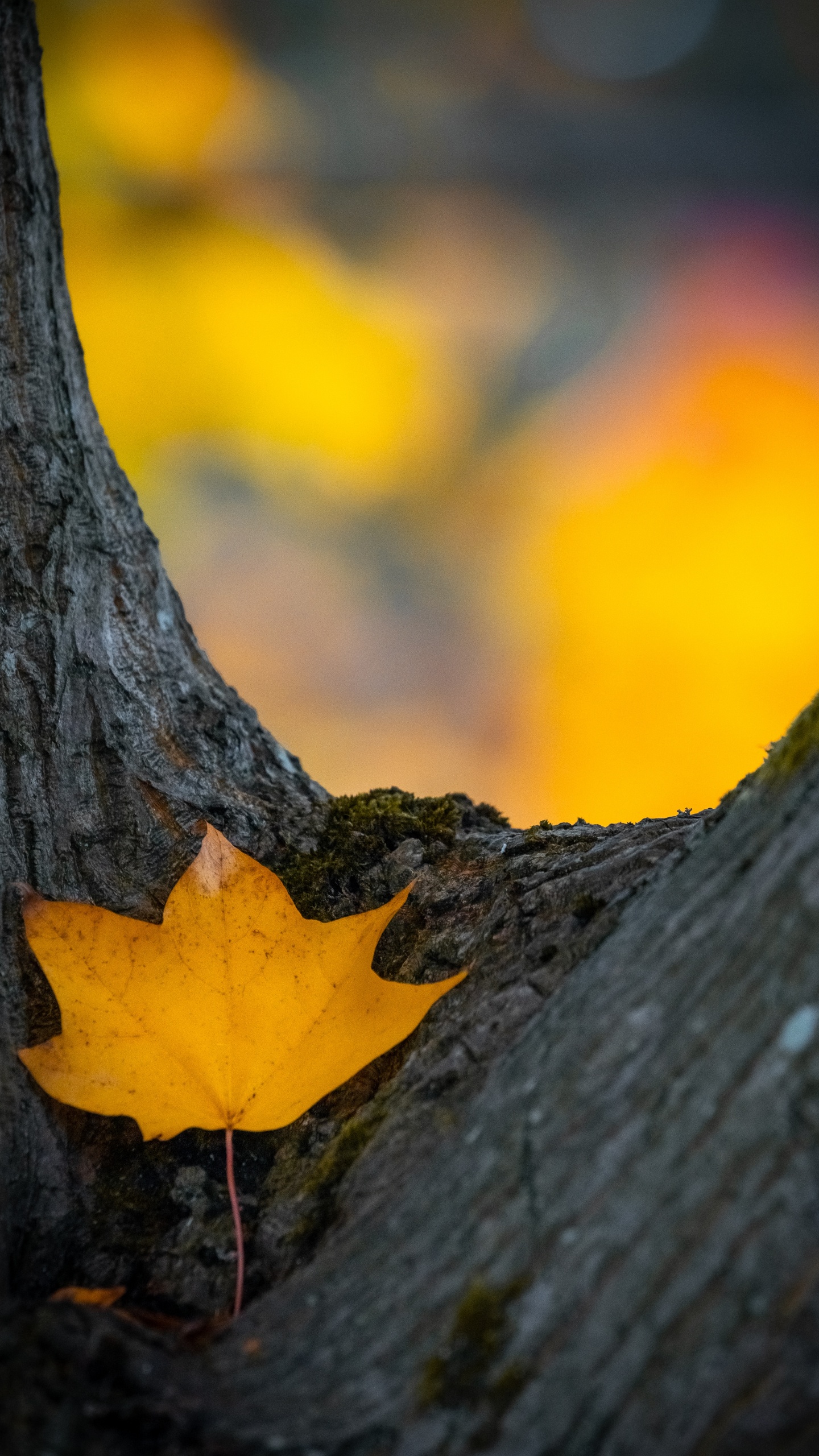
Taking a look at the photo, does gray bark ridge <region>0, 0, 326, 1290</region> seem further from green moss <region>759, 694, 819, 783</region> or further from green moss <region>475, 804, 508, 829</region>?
green moss <region>759, 694, 819, 783</region>

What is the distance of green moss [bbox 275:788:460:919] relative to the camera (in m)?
1.63

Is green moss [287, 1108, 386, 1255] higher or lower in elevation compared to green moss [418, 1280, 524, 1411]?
higher

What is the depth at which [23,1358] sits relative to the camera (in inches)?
33.4

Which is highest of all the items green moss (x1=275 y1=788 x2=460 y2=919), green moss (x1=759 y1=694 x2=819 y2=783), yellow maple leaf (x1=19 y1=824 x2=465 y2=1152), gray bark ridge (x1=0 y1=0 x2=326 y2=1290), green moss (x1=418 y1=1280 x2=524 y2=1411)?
gray bark ridge (x1=0 y1=0 x2=326 y2=1290)

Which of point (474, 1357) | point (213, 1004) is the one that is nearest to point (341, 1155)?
point (213, 1004)

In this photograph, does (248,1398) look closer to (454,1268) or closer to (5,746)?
(454,1268)

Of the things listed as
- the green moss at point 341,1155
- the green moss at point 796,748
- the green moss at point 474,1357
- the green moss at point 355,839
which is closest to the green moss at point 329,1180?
the green moss at point 341,1155

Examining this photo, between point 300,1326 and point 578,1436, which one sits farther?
point 300,1326

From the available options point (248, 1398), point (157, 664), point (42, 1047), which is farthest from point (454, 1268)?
point (157, 664)

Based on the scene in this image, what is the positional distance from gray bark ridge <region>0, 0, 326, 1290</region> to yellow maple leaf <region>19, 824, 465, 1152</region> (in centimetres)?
21

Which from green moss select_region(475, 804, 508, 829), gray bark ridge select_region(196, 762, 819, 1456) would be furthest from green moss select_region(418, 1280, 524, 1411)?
green moss select_region(475, 804, 508, 829)

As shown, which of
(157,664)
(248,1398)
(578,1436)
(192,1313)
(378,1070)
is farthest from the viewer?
(157,664)

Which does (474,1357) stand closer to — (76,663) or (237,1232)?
(237,1232)

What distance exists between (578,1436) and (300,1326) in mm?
324
